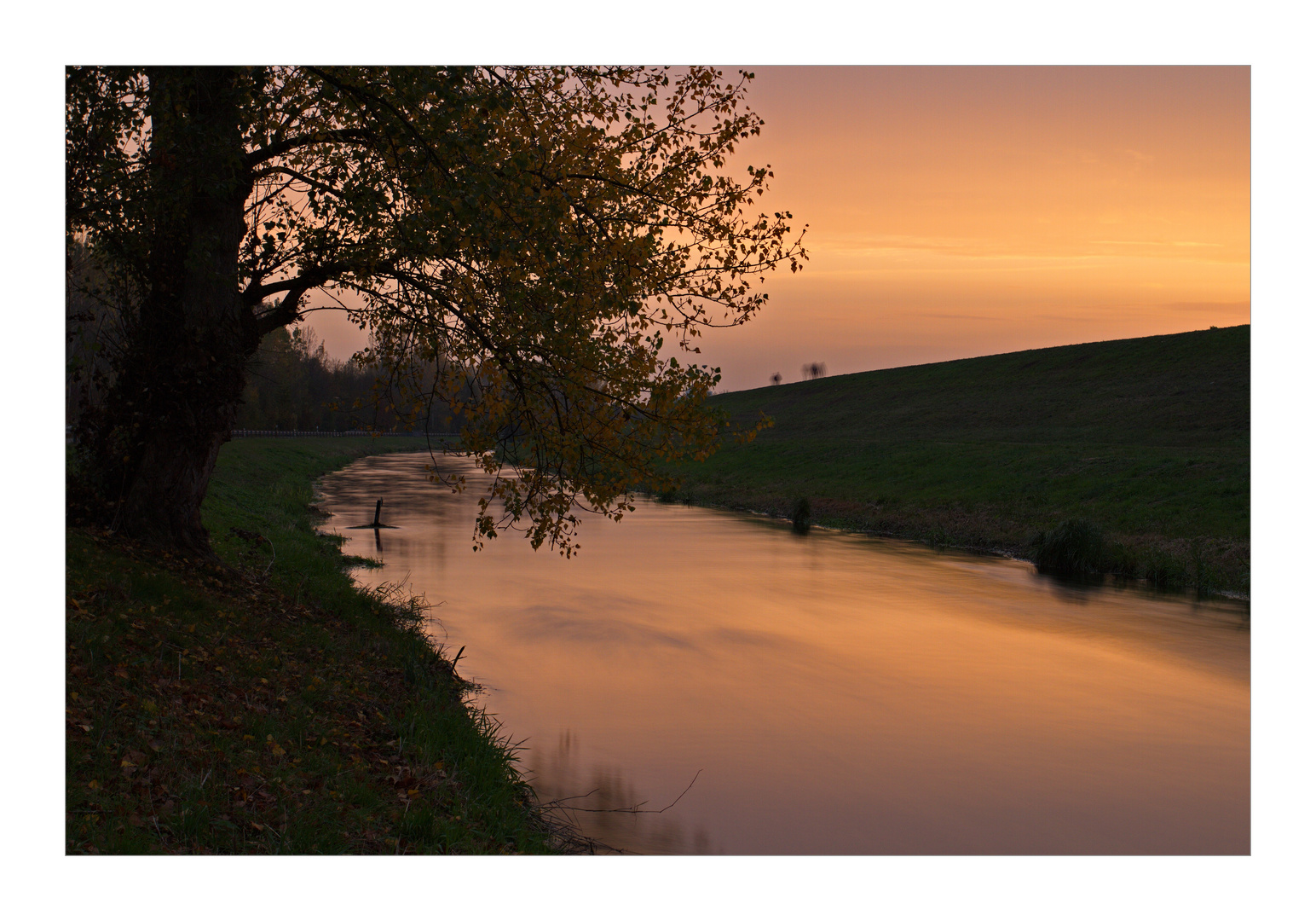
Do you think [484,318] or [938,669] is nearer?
[484,318]

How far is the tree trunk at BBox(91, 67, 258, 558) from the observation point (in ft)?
41.2

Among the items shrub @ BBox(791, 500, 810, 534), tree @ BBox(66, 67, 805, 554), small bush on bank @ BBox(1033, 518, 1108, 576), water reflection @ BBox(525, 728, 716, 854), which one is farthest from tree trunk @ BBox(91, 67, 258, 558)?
shrub @ BBox(791, 500, 810, 534)

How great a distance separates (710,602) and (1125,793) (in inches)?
464

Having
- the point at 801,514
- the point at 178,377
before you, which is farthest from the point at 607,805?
the point at 801,514

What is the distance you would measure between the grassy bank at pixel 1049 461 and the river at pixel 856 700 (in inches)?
105

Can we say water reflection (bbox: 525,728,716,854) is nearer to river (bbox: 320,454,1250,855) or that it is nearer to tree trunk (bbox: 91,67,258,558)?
river (bbox: 320,454,1250,855)

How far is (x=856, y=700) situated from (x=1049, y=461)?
86.7 ft

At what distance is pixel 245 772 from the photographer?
7566 millimetres

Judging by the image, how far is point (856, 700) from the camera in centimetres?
1463

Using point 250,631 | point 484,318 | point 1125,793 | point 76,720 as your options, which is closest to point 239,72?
point 484,318

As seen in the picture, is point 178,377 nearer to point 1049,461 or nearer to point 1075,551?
point 1075,551

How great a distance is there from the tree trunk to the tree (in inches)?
1.1

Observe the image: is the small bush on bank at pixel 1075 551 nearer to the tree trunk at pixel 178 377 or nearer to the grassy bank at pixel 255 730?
the grassy bank at pixel 255 730
